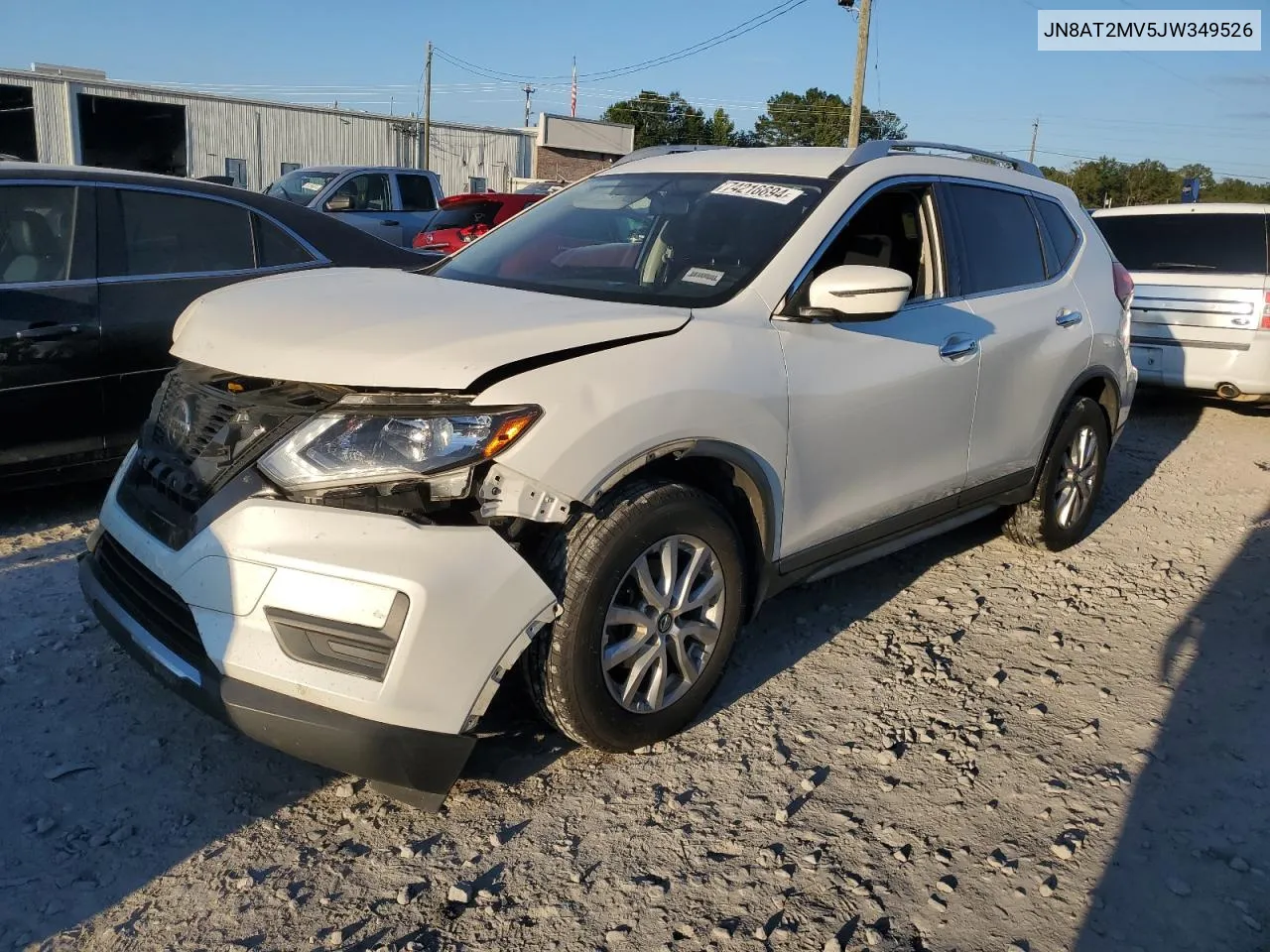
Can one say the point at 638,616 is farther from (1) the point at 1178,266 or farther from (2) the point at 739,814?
(1) the point at 1178,266

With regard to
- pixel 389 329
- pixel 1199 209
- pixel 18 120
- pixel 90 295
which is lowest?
pixel 90 295

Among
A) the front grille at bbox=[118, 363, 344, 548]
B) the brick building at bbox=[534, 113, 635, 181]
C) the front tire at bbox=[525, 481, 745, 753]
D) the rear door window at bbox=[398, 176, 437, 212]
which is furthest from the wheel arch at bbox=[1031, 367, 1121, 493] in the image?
the brick building at bbox=[534, 113, 635, 181]

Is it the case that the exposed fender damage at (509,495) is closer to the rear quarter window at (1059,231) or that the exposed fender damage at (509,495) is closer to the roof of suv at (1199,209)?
the rear quarter window at (1059,231)

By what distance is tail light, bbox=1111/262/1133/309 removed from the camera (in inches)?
215

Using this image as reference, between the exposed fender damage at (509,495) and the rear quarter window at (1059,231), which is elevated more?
the rear quarter window at (1059,231)

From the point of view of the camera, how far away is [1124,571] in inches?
A: 202

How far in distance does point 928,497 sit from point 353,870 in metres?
2.53

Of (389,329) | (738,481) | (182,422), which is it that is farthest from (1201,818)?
(182,422)

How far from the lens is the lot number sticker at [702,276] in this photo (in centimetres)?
343

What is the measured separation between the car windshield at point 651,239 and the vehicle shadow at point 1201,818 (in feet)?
6.55

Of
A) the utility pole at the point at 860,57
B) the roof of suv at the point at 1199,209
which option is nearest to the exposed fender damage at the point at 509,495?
the roof of suv at the point at 1199,209

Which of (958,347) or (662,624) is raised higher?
(958,347)

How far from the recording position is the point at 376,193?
→ 1504 cm

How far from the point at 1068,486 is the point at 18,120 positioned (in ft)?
120
